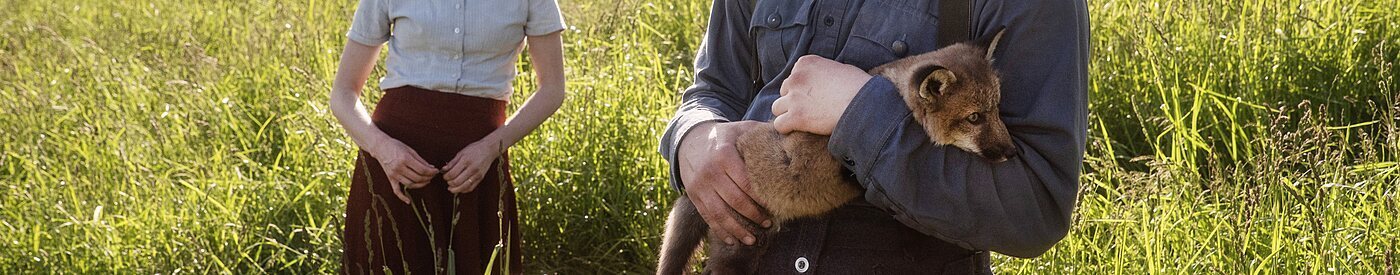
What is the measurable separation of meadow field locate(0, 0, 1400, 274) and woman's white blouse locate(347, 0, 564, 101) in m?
1.05

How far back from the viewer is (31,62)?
7191mm

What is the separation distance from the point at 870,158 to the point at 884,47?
24 centimetres

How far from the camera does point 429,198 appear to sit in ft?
12.0

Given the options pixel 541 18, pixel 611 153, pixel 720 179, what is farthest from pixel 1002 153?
pixel 611 153

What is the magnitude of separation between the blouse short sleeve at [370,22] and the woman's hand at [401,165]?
30cm

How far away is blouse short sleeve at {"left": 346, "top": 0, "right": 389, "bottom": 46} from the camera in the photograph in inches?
141

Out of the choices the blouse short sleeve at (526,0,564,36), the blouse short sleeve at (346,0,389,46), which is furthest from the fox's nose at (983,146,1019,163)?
the blouse short sleeve at (346,0,389,46)

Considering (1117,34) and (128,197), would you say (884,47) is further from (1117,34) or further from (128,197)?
(128,197)

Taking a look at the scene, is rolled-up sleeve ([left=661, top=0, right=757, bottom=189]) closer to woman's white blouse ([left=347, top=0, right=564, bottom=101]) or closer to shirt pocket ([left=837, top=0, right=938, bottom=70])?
shirt pocket ([left=837, top=0, right=938, bottom=70])

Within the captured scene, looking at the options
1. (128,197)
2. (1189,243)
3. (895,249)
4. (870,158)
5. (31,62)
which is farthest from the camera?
(31,62)

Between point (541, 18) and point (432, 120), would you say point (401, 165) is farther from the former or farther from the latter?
point (541, 18)

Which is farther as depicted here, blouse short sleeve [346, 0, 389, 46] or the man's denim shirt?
blouse short sleeve [346, 0, 389, 46]

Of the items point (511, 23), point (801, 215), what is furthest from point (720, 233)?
point (511, 23)

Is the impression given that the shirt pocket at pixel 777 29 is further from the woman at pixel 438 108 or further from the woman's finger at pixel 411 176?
the woman's finger at pixel 411 176
